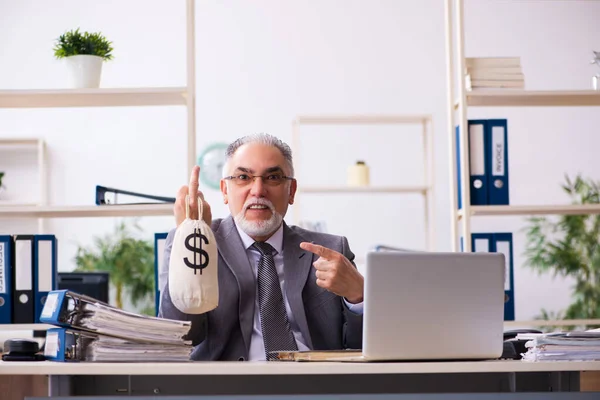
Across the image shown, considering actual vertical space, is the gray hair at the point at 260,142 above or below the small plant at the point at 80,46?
below

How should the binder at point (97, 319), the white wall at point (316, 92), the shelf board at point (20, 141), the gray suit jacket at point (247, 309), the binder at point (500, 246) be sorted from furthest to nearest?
the white wall at point (316, 92), the shelf board at point (20, 141), the binder at point (500, 246), the gray suit jacket at point (247, 309), the binder at point (97, 319)

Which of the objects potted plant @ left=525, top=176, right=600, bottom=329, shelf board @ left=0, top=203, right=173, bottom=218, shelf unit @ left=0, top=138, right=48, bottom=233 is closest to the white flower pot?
shelf board @ left=0, top=203, right=173, bottom=218

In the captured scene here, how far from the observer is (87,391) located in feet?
5.55

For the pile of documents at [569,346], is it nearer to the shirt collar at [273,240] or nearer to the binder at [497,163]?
the shirt collar at [273,240]

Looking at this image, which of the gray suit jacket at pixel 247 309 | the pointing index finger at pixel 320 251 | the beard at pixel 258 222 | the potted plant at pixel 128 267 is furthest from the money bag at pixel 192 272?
the potted plant at pixel 128 267

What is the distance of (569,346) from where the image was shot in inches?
67.8

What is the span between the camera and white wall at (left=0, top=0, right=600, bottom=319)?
18.9 feet

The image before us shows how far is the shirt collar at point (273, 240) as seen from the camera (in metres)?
2.47

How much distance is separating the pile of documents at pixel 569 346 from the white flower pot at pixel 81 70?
1982 mm

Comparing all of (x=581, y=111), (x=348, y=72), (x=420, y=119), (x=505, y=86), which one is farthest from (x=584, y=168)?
(x=505, y=86)

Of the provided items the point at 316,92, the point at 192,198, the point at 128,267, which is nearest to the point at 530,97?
the point at 192,198

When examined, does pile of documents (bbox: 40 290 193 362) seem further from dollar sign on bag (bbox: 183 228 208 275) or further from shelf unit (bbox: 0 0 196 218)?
shelf unit (bbox: 0 0 196 218)

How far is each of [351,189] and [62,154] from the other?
81.0 inches

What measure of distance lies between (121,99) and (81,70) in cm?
18
